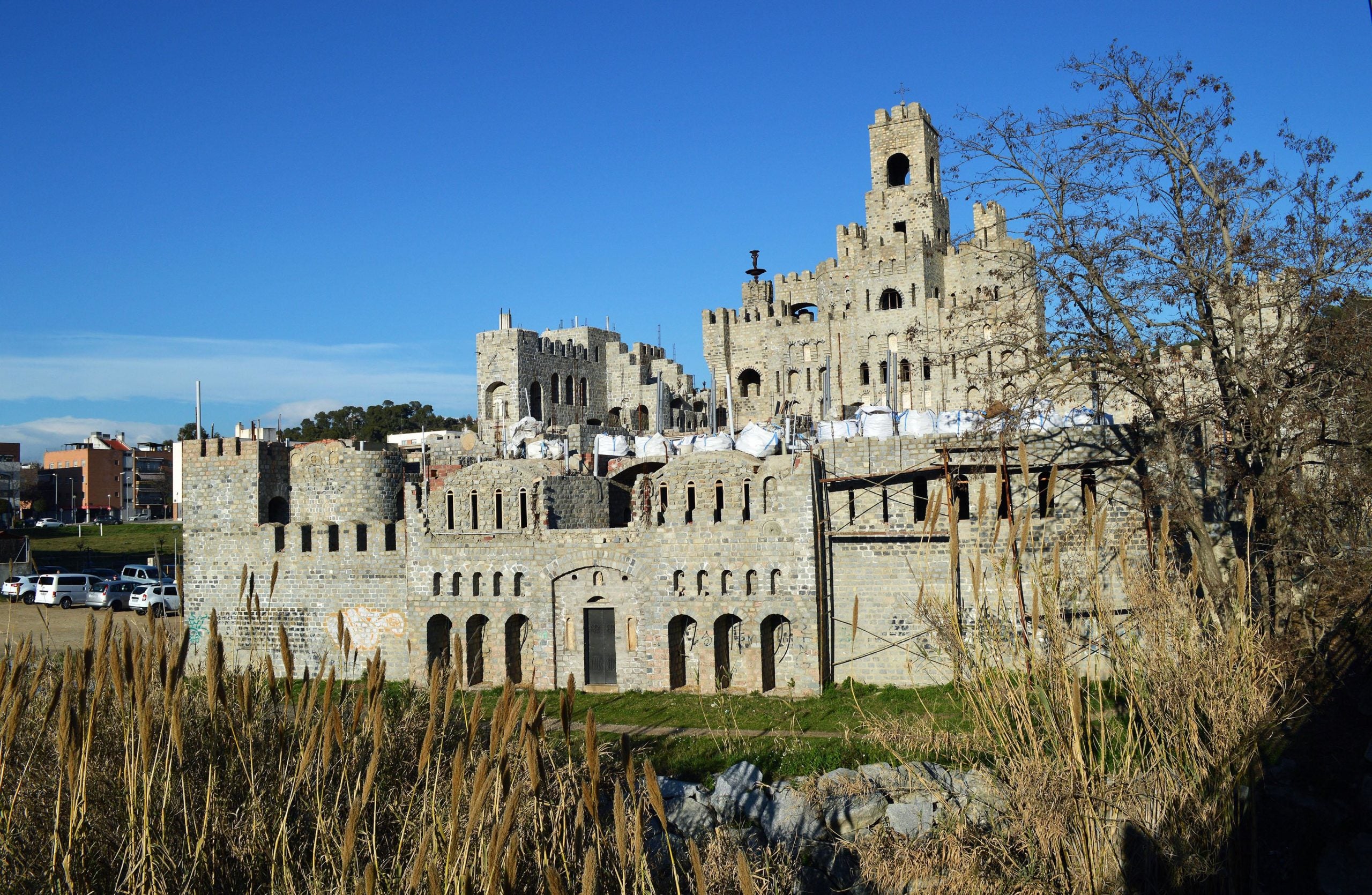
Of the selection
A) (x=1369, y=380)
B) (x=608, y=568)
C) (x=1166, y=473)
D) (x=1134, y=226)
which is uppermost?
(x=1134, y=226)

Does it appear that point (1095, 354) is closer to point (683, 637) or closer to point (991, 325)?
point (991, 325)

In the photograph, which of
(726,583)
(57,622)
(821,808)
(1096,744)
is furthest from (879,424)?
(57,622)

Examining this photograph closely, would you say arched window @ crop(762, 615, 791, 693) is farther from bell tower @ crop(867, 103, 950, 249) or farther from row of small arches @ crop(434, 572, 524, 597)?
bell tower @ crop(867, 103, 950, 249)

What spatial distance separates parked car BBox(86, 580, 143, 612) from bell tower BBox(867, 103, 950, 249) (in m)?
33.3

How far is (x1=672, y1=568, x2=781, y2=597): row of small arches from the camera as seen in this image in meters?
23.8

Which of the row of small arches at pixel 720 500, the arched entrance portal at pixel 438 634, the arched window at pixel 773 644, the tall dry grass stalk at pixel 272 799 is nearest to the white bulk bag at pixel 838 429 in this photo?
the row of small arches at pixel 720 500

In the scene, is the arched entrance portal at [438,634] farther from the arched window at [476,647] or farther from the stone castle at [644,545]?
the arched window at [476,647]

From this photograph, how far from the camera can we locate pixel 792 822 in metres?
15.8

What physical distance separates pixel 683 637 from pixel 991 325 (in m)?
9.78

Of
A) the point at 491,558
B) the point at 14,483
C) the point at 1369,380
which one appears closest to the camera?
the point at 1369,380

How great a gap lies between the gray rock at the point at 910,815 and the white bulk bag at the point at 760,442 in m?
11.8

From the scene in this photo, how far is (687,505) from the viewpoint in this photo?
24.8m

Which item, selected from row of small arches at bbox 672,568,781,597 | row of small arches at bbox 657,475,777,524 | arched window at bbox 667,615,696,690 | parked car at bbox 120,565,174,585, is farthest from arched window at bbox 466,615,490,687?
parked car at bbox 120,565,174,585

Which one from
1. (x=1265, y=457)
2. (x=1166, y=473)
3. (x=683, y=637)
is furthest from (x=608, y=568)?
(x=1265, y=457)
